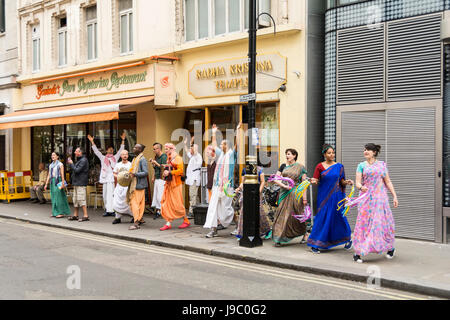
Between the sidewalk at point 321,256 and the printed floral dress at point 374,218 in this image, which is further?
the printed floral dress at point 374,218

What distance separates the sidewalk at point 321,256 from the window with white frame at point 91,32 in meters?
7.46

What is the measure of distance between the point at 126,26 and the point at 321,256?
11189 mm

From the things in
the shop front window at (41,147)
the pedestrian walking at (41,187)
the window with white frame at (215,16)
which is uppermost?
the window with white frame at (215,16)

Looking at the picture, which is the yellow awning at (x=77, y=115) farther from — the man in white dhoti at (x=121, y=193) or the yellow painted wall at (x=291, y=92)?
the yellow painted wall at (x=291, y=92)

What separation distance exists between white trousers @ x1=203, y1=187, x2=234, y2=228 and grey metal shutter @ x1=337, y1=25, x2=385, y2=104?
3.22 meters

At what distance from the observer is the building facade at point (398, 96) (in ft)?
33.1

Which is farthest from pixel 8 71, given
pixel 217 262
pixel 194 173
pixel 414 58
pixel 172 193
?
pixel 414 58

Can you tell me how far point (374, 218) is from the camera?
27.4 feet

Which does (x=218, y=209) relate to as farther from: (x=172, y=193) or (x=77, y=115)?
(x=77, y=115)

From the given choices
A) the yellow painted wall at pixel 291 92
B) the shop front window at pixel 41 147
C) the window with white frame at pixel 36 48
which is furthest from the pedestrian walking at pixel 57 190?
the window with white frame at pixel 36 48

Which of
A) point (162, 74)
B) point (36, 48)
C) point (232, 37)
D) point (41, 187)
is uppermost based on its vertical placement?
point (36, 48)
